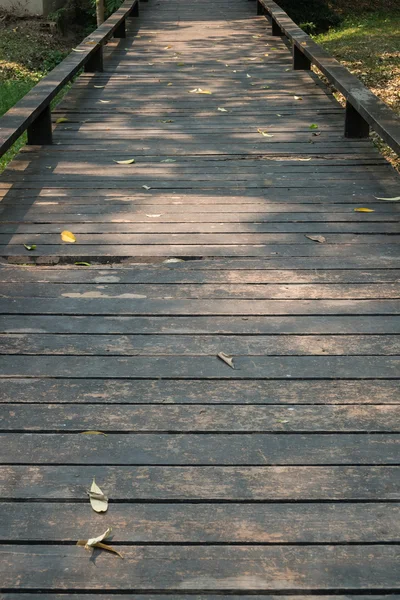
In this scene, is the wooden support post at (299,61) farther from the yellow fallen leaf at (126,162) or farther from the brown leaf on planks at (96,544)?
the brown leaf on planks at (96,544)

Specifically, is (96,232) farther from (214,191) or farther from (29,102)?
(29,102)

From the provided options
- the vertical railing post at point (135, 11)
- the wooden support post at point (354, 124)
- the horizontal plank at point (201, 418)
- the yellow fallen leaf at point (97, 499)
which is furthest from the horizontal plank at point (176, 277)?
the vertical railing post at point (135, 11)

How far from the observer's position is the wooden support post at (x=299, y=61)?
831cm

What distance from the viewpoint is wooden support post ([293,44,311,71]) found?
8.31 m

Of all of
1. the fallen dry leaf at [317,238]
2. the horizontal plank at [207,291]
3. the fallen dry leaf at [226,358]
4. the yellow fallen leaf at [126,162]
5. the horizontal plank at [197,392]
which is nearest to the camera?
the horizontal plank at [197,392]

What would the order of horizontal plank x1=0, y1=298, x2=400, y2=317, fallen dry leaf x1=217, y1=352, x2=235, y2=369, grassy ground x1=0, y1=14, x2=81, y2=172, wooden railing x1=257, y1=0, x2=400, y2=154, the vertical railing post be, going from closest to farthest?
fallen dry leaf x1=217, y1=352, x2=235, y2=369 < horizontal plank x1=0, y1=298, x2=400, y2=317 < wooden railing x1=257, y1=0, x2=400, y2=154 < the vertical railing post < grassy ground x1=0, y1=14, x2=81, y2=172

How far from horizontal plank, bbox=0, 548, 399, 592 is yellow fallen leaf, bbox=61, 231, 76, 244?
7.02 ft

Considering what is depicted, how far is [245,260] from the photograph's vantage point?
3756 millimetres

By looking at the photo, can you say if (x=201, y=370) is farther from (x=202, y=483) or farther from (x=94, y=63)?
(x=94, y=63)

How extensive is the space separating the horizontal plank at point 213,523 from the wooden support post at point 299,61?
6.73 meters

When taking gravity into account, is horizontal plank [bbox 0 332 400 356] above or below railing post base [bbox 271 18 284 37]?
above

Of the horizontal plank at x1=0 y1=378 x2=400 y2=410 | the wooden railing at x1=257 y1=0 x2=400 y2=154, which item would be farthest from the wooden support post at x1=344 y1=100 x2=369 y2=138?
the horizontal plank at x1=0 y1=378 x2=400 y2=410

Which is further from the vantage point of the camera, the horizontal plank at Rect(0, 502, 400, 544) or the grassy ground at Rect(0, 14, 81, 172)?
the grassy ground at Rect(0, 14, 81, 172)

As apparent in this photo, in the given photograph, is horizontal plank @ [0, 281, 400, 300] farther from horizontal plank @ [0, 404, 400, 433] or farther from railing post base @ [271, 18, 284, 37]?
railing post base @ [271, 18, 284, 37]
